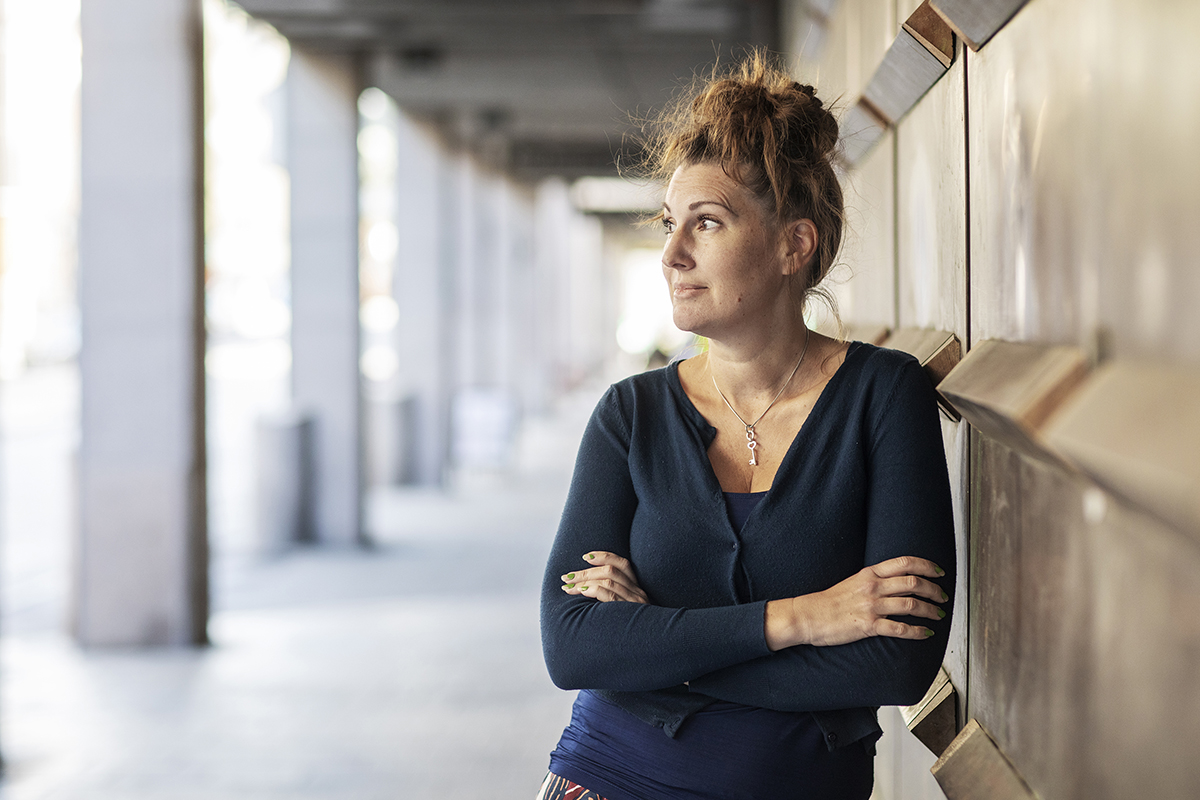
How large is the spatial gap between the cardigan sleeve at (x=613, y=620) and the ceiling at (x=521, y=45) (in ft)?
14.9

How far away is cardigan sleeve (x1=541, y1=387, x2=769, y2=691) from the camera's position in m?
1.84

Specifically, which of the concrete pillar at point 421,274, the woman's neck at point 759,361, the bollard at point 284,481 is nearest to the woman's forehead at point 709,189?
the woman's neck at point 759,361

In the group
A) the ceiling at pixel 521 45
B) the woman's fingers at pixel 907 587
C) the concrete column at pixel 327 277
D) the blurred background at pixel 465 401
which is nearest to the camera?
the blurred background at pixel 465 401

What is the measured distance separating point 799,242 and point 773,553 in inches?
21.9

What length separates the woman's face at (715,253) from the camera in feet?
6.56

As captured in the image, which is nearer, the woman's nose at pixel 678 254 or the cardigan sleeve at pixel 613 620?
the cardigan sleeve at pixel 613 620

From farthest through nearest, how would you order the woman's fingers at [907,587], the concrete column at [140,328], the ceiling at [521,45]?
the ceiling at [521,45], the concrete column at [140,328], the woman's fingers at [907,587]

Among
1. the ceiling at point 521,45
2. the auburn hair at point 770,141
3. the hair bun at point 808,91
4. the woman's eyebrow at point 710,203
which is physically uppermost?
the ceiling at point 521,45

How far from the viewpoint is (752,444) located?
2.00 metres

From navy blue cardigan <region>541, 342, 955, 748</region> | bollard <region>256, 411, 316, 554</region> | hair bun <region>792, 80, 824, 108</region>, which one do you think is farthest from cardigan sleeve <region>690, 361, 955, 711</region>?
bollard <region>256, 411, 316, 554</region>

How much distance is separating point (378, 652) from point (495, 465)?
740 centimetres

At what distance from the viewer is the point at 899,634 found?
5.96 ft

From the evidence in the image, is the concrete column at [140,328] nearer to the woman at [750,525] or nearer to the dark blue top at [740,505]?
the woman at [750,525]

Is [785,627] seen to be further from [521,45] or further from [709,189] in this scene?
[521,45]
